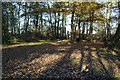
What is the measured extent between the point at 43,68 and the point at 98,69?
7.48 ft

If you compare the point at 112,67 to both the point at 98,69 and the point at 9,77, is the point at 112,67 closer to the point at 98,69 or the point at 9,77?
the point at 98,69

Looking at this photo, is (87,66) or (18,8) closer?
(87,66)

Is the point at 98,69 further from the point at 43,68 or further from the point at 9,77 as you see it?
the point at 9,77

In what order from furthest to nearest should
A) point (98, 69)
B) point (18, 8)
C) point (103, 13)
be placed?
point (18, 8) < point (103, 13) < point (98, 69)

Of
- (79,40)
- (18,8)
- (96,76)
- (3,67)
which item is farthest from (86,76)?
(18,8)

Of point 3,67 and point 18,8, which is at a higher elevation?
point 18,8

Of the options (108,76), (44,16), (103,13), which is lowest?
(108,76)

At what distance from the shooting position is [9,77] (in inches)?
126

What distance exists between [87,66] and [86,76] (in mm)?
723

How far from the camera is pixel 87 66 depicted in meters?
3.96

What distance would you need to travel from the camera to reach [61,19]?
19.0 meters

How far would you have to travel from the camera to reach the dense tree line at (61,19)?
29.0 feet

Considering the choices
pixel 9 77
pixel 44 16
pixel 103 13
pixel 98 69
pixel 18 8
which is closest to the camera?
pixel 9 77

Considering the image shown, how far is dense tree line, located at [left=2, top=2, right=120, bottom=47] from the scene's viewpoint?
8844 millimetres
